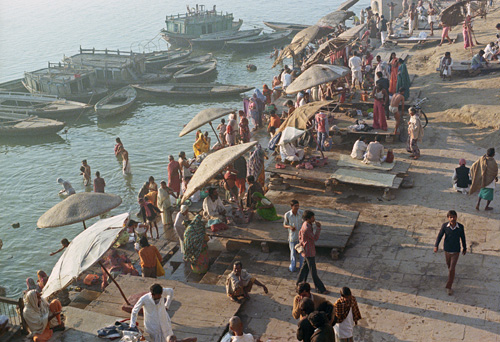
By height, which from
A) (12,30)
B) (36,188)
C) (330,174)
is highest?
(12,30)

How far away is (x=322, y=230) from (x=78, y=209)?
5.23 metres

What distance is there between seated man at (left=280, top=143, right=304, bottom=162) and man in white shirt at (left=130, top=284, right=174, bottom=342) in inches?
293

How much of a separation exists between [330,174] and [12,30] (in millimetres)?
66358

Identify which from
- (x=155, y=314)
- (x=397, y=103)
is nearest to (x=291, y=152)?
(x=397, y=103)

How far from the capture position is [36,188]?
2223 centimetres

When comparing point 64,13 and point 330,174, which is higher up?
point 64,13

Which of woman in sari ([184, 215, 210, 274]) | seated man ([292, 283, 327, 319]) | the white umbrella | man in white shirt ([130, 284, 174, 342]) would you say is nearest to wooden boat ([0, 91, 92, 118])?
the white umbrella

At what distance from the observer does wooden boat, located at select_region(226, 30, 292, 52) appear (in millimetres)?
44219

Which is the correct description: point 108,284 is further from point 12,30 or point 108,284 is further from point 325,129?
point 12,30

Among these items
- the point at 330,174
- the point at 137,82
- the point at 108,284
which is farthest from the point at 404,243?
the point at 137,82

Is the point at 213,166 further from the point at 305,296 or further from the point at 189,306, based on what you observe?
the point at 305,296

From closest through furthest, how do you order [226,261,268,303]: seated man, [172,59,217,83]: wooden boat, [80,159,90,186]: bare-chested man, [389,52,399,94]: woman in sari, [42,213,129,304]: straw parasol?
[42,213,129,304]: straw parasol < [226,261,268,303]: seated man < [389,52,399,94]: woman in sari < [80,159,90,186]: bare-chested man < [172,59,217,83]: wooden boat

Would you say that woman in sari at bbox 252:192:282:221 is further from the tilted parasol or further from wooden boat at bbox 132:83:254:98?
wooden boat at bbox 132:83:254:98

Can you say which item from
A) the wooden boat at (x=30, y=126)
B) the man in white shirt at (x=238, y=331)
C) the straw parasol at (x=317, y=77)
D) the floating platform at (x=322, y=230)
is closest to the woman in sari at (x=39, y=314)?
the man in white shirt at (x=238, y=331)
